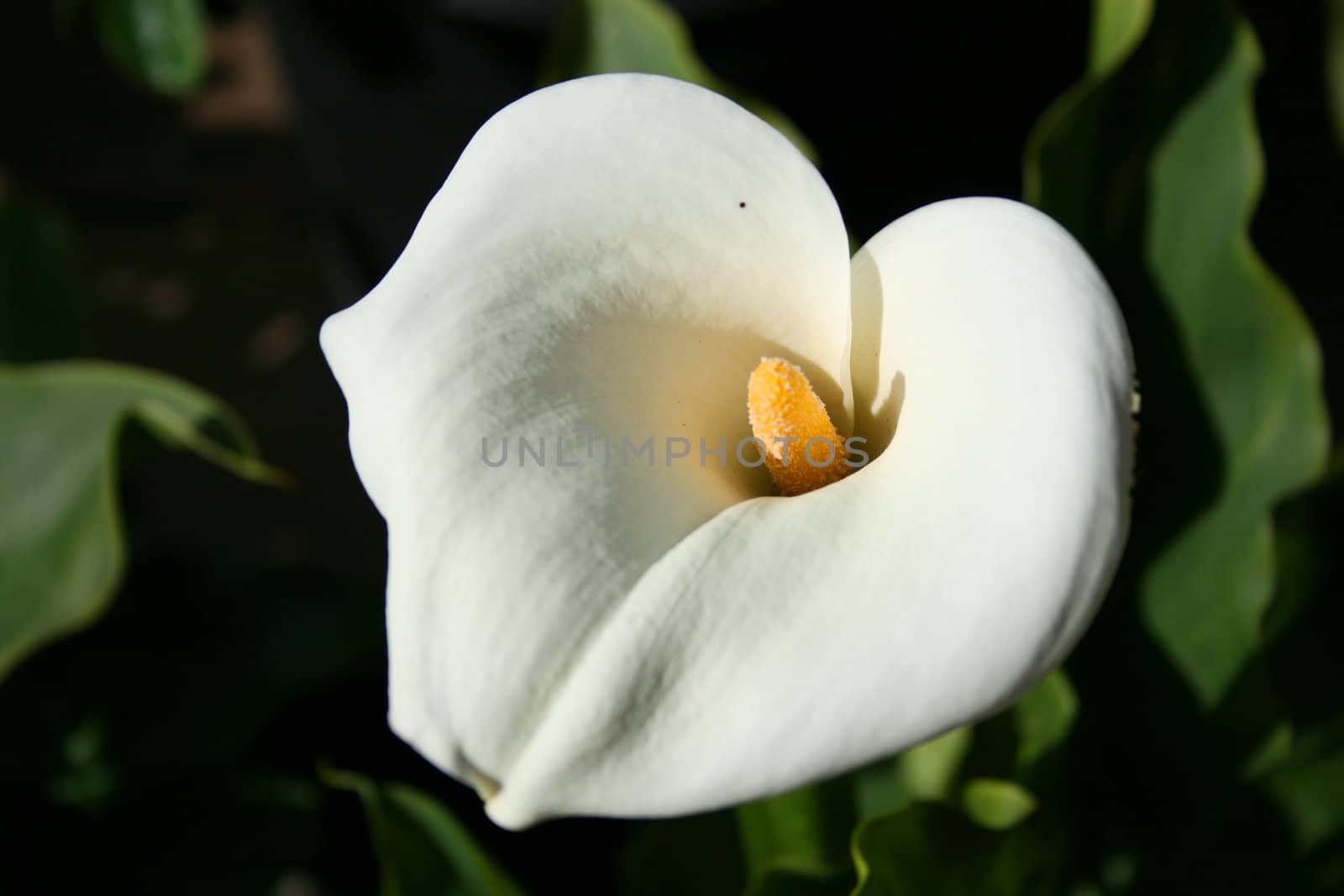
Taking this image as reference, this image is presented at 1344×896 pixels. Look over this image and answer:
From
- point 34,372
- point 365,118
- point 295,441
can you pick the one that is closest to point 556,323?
point 34,372

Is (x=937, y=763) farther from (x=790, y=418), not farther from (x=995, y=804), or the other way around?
(x=790, y=418)

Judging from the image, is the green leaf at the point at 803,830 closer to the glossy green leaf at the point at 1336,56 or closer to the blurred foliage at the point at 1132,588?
the blurred foliage at the point at 1132,588

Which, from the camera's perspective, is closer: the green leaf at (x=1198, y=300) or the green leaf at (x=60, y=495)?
the green leaf at (x=1198, y=300)

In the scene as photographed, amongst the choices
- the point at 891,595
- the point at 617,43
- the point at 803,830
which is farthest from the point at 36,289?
the point at 891,595

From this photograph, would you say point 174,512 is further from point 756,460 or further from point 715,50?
point 756,460

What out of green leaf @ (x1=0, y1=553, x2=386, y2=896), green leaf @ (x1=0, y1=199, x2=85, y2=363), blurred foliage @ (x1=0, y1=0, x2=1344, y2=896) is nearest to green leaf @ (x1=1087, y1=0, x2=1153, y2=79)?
blurred foliage @ (x1=0, y1=0, x2=1344, y2=896)

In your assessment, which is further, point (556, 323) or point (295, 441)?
point (295, 441)

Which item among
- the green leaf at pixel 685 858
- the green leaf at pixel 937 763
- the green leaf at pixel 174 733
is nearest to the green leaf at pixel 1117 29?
the green leaf at pixel 937 763
